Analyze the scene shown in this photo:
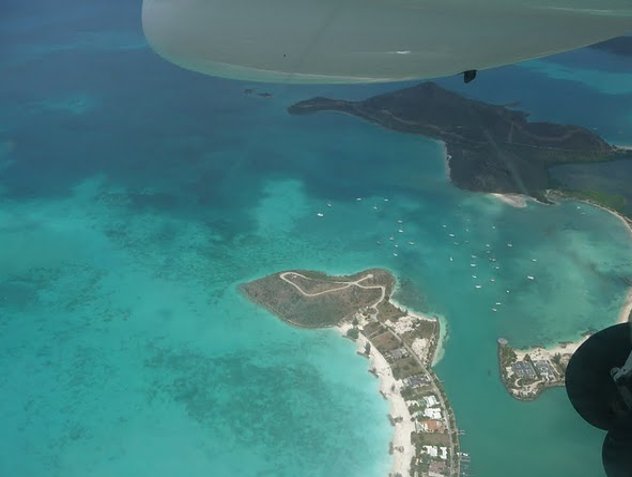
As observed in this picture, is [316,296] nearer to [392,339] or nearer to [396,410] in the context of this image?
[392,339]

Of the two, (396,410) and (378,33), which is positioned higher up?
(378,33)

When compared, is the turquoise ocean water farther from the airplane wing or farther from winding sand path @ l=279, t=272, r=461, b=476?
the airplane wing

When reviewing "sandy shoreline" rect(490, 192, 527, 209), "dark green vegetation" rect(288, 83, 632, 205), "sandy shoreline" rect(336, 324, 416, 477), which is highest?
"dark green vegetation" rect(288, 83, 632, 205)

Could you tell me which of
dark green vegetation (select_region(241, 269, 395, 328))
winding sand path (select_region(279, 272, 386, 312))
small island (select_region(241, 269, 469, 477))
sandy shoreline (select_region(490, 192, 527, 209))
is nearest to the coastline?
small island (select_region(241, 269, 469, 477))

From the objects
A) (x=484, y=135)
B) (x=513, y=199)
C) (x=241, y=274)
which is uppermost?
(x=484, y=135)

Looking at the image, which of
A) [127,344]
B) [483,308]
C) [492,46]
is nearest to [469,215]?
[483,308]

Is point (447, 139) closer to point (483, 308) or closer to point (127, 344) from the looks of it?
point (483, 308)

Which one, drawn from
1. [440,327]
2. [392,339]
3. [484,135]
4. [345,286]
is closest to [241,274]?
[345,286]
